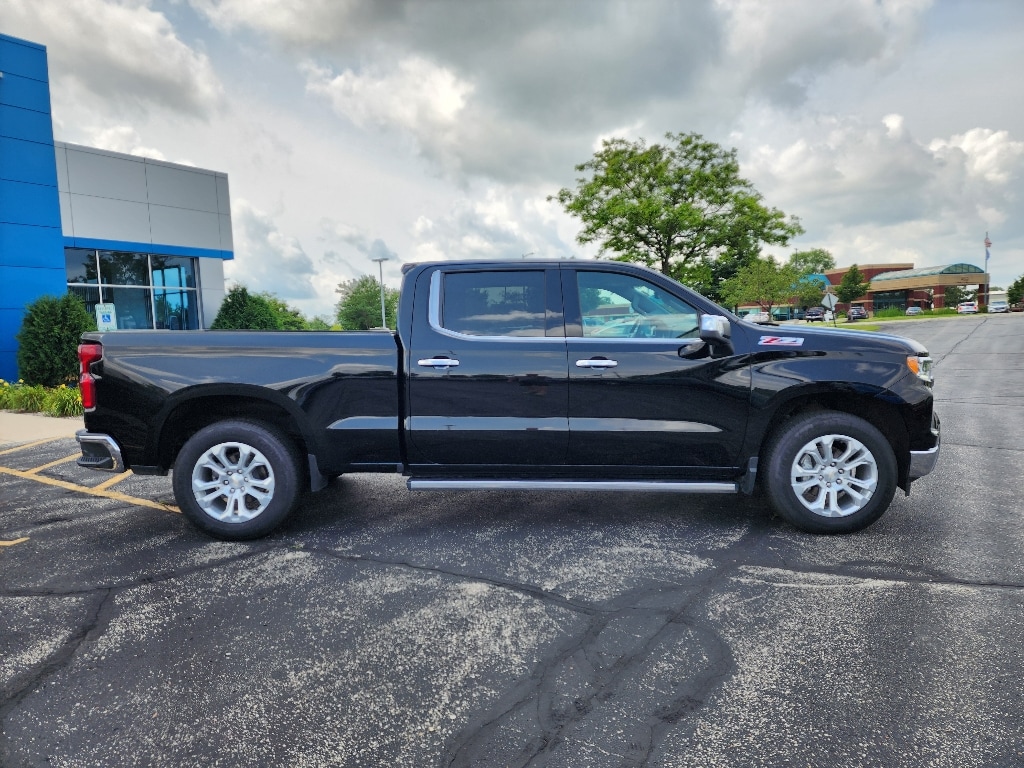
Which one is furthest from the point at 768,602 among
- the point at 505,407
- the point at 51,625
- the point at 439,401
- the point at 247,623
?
the point at 51,625

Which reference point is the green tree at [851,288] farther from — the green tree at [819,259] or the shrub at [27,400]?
Result: the shrub at [27,400]

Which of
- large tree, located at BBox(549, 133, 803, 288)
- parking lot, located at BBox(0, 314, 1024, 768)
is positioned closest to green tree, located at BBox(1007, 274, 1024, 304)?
large tree, located at BBox(549, 133, 803, 288)

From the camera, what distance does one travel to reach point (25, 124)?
604 inches

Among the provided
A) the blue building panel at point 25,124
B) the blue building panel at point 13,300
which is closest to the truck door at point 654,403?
the blue building panel at point 13,300

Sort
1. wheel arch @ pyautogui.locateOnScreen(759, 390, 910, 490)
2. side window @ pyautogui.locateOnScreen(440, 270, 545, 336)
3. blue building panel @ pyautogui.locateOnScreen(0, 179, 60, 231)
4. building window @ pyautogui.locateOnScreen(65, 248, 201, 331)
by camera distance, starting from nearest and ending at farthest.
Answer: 1. wheel arch @ pyautogui.locateOnScreen(759, 390, 910, 490)
2. side window @ pyautogui.locateOnScreen(440, 270, 545, 336)
3. blue building panel @ pyautogui.locateOnScreen(0, 179, 60, 231)
4. building window @ pyautogui.locateOnScreen(65, 248, 201, 331)

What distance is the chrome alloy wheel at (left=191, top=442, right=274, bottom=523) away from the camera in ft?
14.4

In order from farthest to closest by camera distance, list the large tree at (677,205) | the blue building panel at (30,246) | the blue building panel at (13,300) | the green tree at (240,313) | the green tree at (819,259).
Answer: the green tree at (819,259), the large tree at (677,205), the green tree at (240,313), the blue building panel at (30,246), the blue building panel at (13,300)

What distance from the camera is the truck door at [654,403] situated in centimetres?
432

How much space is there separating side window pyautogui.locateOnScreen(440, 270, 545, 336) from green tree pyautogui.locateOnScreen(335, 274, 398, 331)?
252ft

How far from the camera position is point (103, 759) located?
2.22 m

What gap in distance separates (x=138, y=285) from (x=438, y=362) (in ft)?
63.8

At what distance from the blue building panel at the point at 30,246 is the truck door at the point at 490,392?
15.4 metres

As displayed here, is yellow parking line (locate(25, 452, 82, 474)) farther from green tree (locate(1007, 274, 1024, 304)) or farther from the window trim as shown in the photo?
green tree (locate(1007, 274, 1024, 304))

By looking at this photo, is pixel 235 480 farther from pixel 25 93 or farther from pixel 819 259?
pixel 819 259
